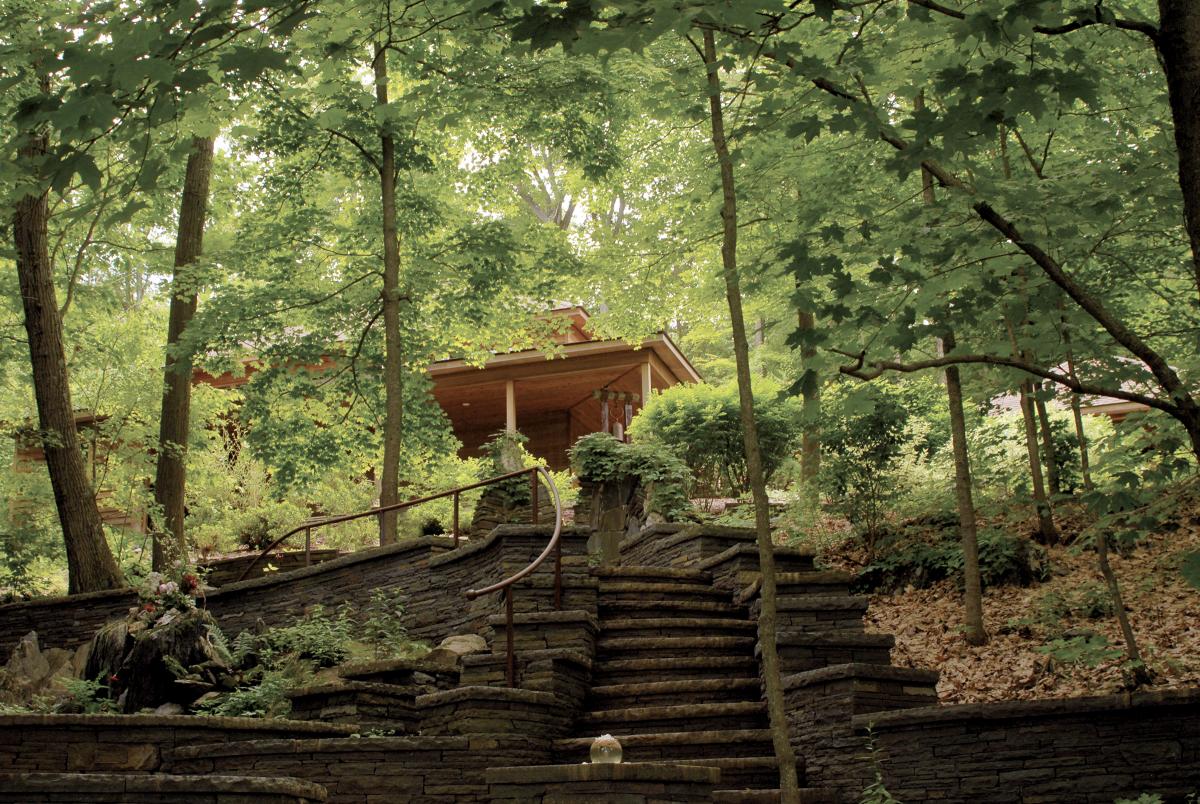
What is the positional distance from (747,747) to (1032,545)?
4272 millimetres

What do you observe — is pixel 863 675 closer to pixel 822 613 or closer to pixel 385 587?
pixel 822 613

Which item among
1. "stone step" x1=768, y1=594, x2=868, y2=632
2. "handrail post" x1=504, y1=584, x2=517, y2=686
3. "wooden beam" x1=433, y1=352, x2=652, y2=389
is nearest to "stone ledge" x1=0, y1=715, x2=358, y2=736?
"handrail post" x1=504, y1=584, x2=517, y2=686

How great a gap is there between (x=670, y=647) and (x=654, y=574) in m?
1.14

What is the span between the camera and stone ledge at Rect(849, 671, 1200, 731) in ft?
18.6

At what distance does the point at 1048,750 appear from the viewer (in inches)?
234

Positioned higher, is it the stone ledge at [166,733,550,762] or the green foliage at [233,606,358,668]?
the green foliage at [233,606,358,668]

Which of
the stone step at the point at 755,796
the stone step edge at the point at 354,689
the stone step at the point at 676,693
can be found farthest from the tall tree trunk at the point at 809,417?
the stone step edge at the point at 354,689

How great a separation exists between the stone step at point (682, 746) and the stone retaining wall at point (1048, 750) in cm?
94

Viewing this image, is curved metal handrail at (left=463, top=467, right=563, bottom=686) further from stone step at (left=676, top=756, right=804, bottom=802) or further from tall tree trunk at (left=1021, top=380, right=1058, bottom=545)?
tall tree trunk at (left=1021, top=380, right=1058, bottom=545)

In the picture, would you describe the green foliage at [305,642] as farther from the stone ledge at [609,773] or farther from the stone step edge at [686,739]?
the stone ledge at [609,773]

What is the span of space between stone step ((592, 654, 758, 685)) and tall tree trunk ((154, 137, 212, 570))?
608 centimetres

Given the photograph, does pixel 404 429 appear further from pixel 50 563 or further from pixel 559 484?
pixel 50 563

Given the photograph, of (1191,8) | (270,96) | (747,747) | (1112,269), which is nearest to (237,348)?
(270,96)

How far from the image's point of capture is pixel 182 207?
580 inches
